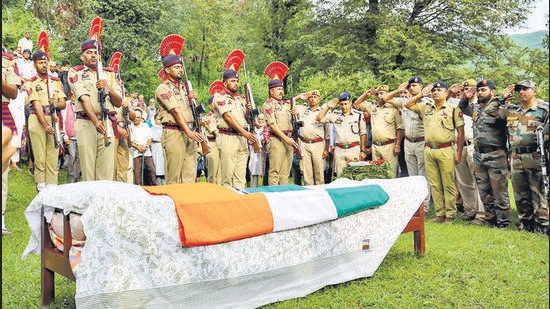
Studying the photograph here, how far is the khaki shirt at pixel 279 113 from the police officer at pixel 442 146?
2.00 metres

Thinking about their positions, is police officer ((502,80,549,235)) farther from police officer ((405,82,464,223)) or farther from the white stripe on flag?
the white stripe on flag

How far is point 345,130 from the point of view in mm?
8289

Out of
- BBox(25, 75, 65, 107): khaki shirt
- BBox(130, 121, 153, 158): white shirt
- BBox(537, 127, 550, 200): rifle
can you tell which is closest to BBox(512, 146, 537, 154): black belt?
BBox(537, 127, 550, 200): rifle

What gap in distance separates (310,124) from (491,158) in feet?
9.64

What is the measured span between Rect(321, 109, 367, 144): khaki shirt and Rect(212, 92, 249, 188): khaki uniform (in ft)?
7.50

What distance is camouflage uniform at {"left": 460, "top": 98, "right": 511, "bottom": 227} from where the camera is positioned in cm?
642

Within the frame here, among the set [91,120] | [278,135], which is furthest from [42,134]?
[278,135]

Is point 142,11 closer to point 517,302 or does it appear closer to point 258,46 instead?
point 258,46

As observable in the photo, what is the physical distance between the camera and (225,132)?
6.48 metres

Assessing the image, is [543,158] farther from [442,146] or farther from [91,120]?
[91,120]

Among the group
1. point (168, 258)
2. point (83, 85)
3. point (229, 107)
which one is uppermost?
point (83, 85)

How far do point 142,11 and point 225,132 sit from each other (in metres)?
14.3

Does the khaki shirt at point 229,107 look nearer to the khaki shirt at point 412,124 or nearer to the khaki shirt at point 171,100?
the khaki shirt at point 171,100

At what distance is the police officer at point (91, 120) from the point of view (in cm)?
534
